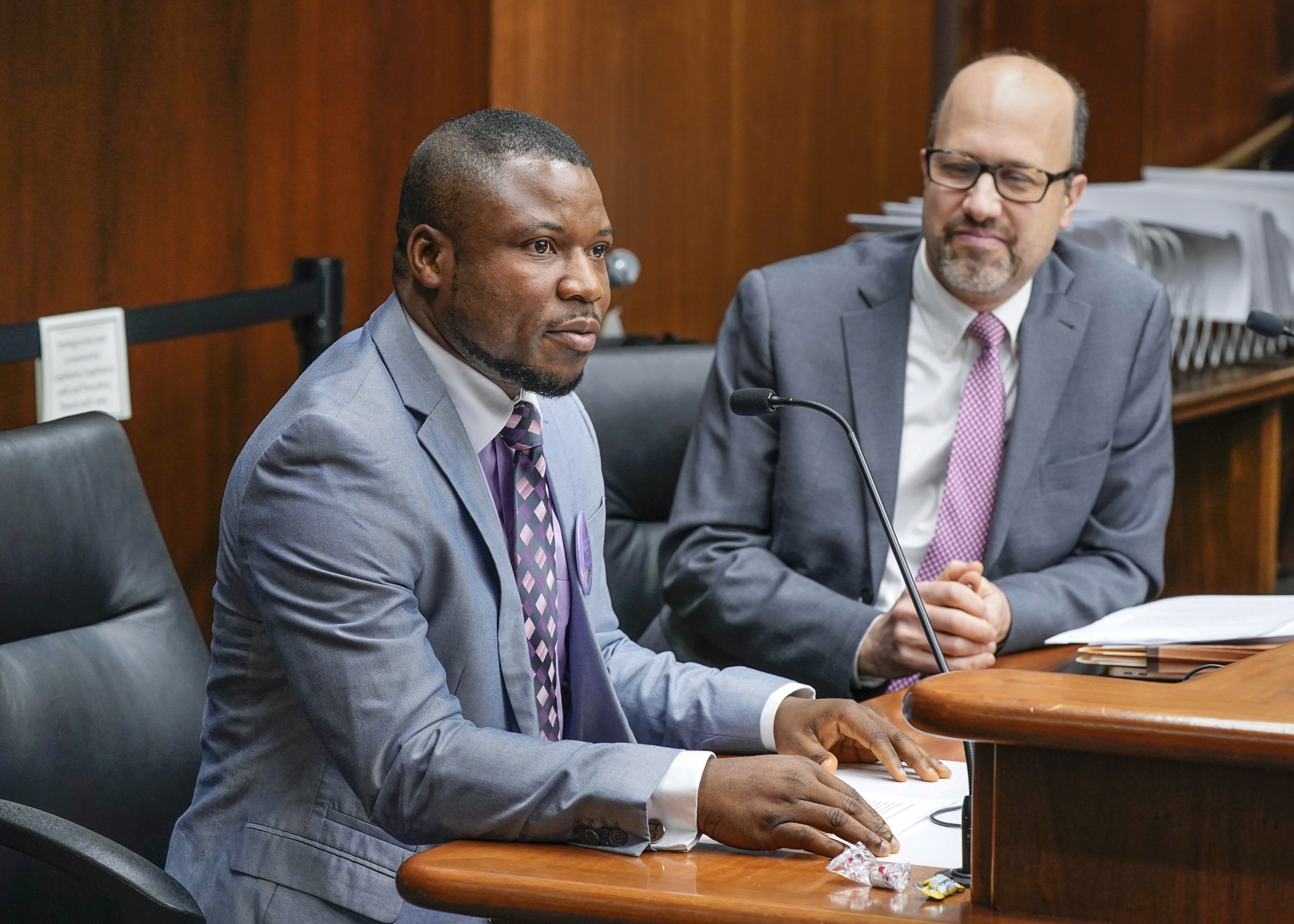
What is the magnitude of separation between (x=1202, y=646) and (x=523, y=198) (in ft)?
2.68

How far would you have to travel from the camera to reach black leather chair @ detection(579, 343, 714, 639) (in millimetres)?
2297

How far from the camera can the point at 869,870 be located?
108cm

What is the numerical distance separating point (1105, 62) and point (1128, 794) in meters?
3.15

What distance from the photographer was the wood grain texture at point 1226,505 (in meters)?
3.15

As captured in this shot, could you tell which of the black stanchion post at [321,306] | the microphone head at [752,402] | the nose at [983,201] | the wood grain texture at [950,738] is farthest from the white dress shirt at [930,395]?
the black stanchion post at [321,306]

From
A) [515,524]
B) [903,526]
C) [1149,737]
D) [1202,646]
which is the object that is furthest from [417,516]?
[903,526]

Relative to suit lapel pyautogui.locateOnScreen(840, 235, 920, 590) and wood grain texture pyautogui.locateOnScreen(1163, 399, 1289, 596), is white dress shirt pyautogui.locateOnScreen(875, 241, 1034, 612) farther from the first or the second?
wood grain texture pyautogui.locateOnScreen(1163, 399, 1289, 596)

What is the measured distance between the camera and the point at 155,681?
5.46 ft

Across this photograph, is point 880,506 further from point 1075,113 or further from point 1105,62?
point 1105,62

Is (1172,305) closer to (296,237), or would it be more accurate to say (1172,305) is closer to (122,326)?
(296,237)

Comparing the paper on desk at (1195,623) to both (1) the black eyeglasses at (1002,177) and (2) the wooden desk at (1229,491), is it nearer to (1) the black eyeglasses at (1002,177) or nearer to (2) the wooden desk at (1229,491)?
(1) the black eyeglasses at (1002,177)

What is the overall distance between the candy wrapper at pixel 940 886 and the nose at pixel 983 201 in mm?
1281

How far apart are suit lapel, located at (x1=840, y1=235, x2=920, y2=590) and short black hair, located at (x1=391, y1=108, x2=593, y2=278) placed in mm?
832

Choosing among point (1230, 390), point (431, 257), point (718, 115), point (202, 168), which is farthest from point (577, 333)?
point (718, 115)
